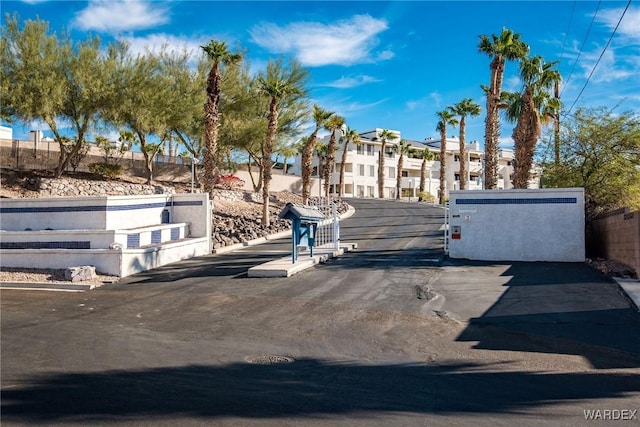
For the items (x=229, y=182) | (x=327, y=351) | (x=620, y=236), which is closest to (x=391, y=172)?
(x=229, y=182)

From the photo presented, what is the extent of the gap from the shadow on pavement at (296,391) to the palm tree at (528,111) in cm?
1952

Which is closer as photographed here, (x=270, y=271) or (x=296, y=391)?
(x=296, y=391)

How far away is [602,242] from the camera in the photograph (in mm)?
18750

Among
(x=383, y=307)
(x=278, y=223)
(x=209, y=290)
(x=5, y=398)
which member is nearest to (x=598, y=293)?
(x=383, y=307)

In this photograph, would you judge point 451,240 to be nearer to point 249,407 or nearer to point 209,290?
point 209,290

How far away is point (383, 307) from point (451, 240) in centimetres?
869

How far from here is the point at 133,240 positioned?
61.8ft

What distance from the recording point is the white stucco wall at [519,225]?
18.8 metres

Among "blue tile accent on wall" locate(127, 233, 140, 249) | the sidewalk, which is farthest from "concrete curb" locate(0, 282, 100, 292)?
"blue tile accent on wall" locate(127, 233, 140, 249)

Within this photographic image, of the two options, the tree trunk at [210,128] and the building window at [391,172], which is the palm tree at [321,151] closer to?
the building window at [391,172]

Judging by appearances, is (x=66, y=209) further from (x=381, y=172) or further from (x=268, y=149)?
(x=381, y=172)

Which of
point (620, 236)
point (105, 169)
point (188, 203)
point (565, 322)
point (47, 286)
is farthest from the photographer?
point (105, 169)

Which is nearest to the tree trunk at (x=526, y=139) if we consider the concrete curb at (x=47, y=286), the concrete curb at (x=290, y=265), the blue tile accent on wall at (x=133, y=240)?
the concrete curb at (x=290, y=265)

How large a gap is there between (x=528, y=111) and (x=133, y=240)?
729 inches
